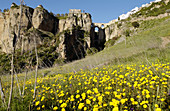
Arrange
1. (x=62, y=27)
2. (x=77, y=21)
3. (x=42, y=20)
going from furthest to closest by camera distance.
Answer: (x=77, y=21), (x=62, y=27), (x=42, y=20)

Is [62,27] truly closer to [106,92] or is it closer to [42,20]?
[42,20]

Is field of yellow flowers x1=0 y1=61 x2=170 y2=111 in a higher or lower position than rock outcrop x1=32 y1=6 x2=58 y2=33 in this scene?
lower

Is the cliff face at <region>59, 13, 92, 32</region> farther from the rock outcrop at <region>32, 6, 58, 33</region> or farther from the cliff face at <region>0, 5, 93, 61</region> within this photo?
the rock outcrop at <region>32, 6, 58, 33</region>

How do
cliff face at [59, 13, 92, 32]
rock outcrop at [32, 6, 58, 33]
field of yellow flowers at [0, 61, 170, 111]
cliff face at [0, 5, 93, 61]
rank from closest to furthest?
field of yellow flowers at [0, 61, 170, 111] < cliff face at [0, 5, 93, 61] < rock outcrop at [32, 6, 58, 33] < cliff face at [59, 13, 92, 32]

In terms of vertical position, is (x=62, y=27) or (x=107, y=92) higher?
(x=62, y=27)

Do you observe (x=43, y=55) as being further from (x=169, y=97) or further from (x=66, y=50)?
(x=169, y=97)

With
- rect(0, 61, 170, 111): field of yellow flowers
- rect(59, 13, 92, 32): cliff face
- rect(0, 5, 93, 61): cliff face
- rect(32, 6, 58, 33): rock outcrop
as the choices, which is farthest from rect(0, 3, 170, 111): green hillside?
rect(59, 13, 92, 32): cliff face

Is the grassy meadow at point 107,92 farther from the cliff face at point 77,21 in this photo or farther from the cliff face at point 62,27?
the cliff face at point 77,21

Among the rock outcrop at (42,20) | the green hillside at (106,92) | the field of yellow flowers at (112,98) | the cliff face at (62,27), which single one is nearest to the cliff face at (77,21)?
the cliff face at (62,27)

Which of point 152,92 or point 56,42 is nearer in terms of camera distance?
point 152,92

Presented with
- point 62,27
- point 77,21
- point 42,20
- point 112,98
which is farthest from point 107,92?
point 77,21

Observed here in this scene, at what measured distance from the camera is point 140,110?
5.25 ft

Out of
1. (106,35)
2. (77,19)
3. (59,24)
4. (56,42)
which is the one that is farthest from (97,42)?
(56,42)

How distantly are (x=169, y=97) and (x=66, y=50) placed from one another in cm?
3276
